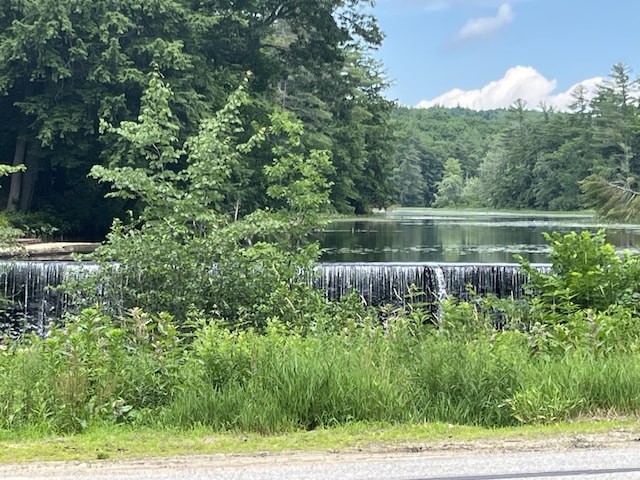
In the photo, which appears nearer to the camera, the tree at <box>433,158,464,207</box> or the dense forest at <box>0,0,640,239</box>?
the dense forest at <box>0,0,640,239</box>

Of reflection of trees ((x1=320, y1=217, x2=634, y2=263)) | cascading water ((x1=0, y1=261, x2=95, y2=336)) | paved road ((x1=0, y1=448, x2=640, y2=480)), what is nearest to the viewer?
paved road ((x1=0, y1=448, x2=640, y2=480))

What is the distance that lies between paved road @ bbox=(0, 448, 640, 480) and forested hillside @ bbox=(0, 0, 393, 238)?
55.8 ft

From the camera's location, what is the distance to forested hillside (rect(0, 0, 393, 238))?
23797 mm

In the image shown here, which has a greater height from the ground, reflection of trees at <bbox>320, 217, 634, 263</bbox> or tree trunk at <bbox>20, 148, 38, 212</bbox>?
tree trunk at <bbox>20, 148, 38, 212</bbox>

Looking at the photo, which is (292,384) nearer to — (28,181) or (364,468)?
(364,468)

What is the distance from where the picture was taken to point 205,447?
14.7 ft

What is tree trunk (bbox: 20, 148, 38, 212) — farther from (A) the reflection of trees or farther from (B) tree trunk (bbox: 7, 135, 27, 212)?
(A) the reflection of trees

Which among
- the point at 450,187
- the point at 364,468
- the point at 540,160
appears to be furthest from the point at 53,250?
the point at 450,187

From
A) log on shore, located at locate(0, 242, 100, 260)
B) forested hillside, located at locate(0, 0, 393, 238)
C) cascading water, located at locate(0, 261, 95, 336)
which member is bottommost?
cascading water, located at locate(0, 261, 95, 336)

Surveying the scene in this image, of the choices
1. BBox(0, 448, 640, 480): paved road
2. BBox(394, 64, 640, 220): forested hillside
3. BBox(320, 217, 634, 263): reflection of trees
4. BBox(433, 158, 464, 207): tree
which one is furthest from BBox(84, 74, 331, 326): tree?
BBox(433, 158, 464, 207): tree

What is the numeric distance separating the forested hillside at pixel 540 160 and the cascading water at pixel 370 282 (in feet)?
38.7

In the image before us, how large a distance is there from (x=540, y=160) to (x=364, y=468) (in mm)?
88621

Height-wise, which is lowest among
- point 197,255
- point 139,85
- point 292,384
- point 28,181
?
point 292,384

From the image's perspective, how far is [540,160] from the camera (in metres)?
87.8
